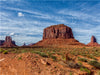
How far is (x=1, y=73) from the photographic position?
6.50 m

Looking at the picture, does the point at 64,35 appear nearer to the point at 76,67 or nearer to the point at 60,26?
the point at 60,26

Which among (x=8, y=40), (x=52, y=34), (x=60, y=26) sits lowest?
(x=8, y=40)

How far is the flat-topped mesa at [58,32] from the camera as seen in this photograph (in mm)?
99688

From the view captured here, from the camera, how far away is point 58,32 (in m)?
104

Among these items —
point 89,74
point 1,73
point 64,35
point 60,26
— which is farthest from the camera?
point 60,26

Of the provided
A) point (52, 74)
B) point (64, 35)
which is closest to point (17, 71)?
point (52, 74)

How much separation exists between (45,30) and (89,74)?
10737cm

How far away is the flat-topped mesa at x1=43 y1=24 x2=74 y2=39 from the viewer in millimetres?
99688

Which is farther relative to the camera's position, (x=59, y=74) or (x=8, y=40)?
(x=8, y=40)

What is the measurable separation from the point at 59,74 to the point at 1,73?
4050mm

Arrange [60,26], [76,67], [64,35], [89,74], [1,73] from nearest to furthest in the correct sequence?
[1,73] → [89,74] → [76,67] → [64,35] → [60,26]

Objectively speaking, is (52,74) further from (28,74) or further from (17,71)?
(17,71)

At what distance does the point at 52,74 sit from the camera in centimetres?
602

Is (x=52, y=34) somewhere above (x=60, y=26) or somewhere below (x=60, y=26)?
below
